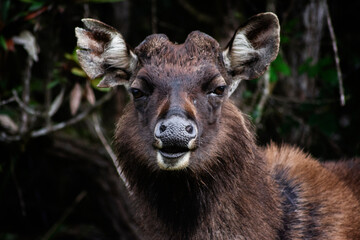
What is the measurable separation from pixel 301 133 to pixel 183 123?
4287 mm

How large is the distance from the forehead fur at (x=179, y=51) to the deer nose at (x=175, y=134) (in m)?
0.65

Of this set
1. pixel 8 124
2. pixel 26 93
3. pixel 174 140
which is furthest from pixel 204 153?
pixel 8 124

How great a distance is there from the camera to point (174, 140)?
318 centimetres

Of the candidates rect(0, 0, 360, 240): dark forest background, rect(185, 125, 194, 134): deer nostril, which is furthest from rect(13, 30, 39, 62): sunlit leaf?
rect(185, 125, 194, 134): deer nostril

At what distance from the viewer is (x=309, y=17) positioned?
23.1 ft

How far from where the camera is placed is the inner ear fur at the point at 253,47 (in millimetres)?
3826

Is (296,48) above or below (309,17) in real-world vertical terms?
below

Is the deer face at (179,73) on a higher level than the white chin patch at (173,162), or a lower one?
higher

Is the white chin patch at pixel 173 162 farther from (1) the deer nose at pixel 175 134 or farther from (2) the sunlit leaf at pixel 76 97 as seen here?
(2) the sunlit leaf at pixel 76 97

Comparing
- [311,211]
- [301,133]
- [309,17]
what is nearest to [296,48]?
[309,17]

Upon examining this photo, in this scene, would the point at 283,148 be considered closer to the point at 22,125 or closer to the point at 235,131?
the point at 235,131

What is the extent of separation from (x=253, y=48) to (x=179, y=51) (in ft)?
2.03

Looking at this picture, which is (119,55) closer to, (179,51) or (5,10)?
(179,51)

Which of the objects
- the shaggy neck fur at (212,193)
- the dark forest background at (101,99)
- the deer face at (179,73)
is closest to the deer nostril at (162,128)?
the deer face at (179,73)
